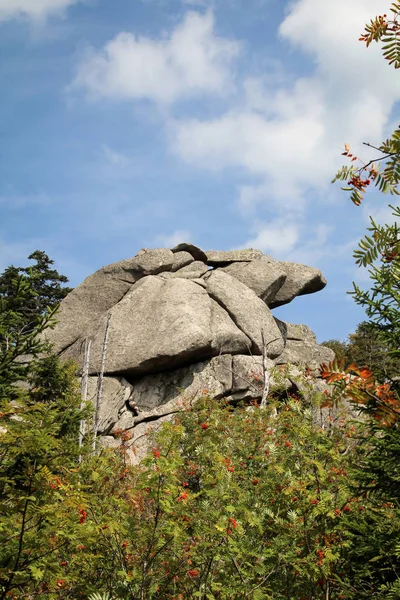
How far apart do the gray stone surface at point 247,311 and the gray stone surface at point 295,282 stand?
10.3 feet

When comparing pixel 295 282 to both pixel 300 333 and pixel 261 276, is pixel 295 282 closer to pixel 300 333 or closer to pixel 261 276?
pixel 261 276

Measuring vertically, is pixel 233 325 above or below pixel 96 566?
above

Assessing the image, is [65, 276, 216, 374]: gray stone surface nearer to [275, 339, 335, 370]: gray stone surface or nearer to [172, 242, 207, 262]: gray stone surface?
[172, 242, 207, 262]: gray stone surface

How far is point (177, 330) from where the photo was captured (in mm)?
22750

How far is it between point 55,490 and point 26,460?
0.41 metres

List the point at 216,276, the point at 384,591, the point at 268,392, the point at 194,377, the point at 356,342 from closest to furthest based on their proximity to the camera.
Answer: the point at 384,591, the point at 268,392, the point at 194,377, the point at 216,276, the point at 356,342

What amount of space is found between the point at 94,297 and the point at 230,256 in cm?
780

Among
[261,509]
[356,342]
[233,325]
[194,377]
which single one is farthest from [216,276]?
[261,509]

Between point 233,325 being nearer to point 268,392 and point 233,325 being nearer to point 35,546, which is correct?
point 268,392

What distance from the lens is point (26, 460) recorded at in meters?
4.66

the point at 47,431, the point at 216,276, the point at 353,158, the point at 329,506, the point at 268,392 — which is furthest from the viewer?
the point at 216,276

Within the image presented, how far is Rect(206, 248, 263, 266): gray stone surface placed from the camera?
29.6 m

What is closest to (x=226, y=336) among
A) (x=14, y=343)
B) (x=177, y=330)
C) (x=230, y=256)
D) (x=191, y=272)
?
(x=177, y=330)

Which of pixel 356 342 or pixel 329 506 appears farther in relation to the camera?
pixel 356 342
